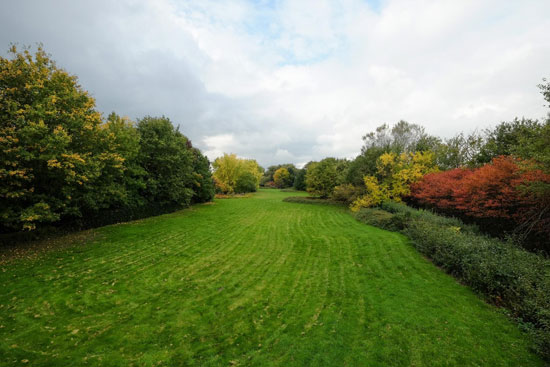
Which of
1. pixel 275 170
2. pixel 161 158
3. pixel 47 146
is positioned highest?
pixel 275 170

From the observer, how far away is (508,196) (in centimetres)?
1202

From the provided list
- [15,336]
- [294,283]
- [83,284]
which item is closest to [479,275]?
[294,283]

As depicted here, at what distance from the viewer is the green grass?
4844 mm

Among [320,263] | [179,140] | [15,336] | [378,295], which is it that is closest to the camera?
[15,336]

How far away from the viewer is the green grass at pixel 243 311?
484 cm

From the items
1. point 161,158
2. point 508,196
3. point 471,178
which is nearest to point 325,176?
point 471,178

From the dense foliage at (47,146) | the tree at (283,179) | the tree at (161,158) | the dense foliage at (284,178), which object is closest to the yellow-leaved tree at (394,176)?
the tree at (161,158)

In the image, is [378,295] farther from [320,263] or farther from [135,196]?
[135,196]

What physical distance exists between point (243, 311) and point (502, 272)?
8.82 metres

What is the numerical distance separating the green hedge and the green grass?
19.2 inches

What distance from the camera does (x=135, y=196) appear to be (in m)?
19.2

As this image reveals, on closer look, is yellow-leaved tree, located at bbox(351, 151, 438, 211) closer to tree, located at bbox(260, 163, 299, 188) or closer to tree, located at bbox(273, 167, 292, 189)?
tree, located at bbox(260, 163, 299, 188)

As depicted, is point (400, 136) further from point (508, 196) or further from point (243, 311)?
point (243, 311)

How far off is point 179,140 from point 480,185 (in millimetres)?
25610
